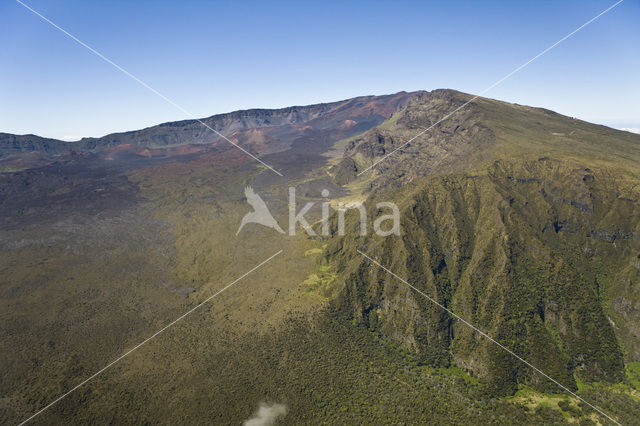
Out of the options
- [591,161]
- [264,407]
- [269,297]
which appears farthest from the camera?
[591,161]

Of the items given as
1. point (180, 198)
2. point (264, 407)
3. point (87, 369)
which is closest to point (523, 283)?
point (264, 407)

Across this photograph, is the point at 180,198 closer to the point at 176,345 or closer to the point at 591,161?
the point at 176,345
